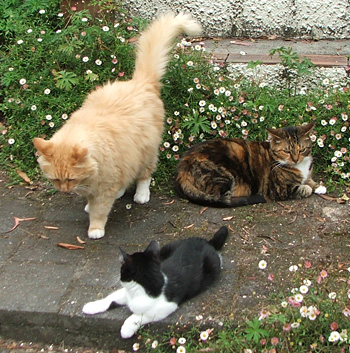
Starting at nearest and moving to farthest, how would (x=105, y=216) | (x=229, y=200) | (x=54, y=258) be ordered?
(x=54, y=258) → (x=105, y=216) → (x=229, y=200)

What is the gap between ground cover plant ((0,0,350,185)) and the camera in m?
4.71

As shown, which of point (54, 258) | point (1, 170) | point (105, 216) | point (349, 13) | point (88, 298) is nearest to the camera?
point (88, 298)

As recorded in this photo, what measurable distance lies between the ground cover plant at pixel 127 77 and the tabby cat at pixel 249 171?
312mm

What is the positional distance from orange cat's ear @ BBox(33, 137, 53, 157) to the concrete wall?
9.77 ft

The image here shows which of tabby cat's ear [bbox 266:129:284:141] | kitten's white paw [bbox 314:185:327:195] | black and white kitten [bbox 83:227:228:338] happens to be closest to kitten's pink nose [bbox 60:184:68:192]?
black and white kitten [bbox 83:227:228:338]

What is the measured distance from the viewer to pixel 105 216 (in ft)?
12.6

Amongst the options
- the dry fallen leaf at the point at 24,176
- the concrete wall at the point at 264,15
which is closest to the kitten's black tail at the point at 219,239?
the dry fallen leaf at the point at 24,176

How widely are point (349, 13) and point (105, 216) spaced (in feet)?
12.1

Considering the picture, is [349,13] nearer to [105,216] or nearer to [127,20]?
[127,20]

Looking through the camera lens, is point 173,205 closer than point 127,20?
Yes

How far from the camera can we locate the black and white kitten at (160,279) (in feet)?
9.08

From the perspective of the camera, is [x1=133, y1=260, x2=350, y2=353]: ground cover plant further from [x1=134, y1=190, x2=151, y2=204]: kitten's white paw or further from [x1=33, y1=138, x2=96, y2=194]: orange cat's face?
[x1=134, y1=190, x2=151, y2=204]: kitten's white paw

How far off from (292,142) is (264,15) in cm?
218

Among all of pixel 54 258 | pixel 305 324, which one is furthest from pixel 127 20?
pixel 305 324
